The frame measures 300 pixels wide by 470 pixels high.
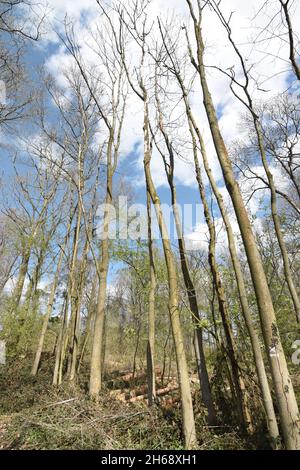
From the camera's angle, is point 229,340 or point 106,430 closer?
point 106,430

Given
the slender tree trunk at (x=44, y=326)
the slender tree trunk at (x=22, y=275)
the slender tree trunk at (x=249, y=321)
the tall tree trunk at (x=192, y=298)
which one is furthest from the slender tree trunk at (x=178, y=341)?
the slender tree trunk at (x=22, y=275)

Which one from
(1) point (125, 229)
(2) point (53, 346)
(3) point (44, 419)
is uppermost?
(1) point (125, 229)

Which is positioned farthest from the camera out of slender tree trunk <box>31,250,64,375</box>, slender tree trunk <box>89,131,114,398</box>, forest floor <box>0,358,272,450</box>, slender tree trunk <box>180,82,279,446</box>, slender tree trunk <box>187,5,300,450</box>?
slender tree trunk <box>31,250,64,375</box>

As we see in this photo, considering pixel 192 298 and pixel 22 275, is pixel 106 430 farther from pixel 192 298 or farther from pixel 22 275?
pixel 22 275

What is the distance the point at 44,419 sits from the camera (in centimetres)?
485

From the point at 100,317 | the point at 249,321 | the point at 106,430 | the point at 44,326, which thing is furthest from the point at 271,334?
the point at 44,326

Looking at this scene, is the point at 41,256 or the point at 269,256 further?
the point at 41,256

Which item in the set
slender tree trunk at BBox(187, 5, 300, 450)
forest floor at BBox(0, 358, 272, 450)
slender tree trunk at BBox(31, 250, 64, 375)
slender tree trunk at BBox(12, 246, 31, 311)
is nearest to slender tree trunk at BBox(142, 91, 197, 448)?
forest floor at BBox(0, 358, 272, 450)

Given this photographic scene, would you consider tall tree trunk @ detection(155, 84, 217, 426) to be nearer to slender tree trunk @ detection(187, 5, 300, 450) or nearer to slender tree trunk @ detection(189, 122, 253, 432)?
slender tree trunk @ detection(189, 122, 253, 432)

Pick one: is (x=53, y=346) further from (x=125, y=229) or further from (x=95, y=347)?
(x=95, y=347)

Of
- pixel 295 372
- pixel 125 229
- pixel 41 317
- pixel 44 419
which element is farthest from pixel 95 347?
pixel 41 317

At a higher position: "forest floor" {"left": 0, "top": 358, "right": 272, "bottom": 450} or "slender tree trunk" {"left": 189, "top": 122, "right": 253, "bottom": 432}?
"slender tree trunk" {"left": 189, "top": 122, "right": 253, "bottom": 432}

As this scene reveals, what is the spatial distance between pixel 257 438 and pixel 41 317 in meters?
12.6

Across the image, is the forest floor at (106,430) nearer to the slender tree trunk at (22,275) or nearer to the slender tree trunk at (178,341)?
the slender tree trunk at (178,341)
